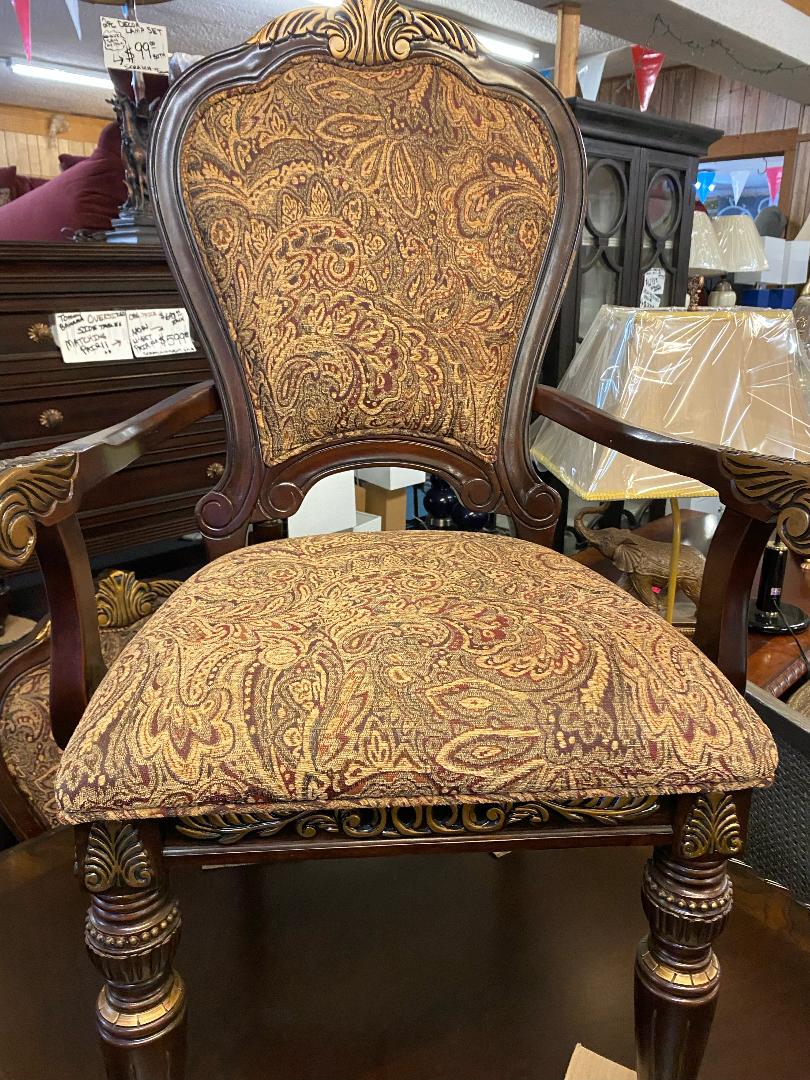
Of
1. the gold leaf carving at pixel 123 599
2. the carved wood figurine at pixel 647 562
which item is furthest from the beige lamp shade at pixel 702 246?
the gold leaf carving at pixel 123 599

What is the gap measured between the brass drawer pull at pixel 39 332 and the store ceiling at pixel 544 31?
1402 millimetres

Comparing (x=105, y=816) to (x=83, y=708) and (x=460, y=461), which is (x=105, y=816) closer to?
(x=83, y=708)

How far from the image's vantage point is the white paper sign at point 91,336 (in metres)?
1.41

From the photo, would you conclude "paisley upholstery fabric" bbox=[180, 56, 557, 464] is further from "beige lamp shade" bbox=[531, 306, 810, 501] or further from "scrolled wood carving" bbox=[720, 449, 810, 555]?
"scrolled wood carving" bbox=[720, 449, 810, 555]

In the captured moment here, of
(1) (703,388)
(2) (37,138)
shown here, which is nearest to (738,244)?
(1) (703,388)

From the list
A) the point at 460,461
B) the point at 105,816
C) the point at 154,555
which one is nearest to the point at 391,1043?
the point at 105,816

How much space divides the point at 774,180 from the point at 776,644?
4.95m

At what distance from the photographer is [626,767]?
549 mm

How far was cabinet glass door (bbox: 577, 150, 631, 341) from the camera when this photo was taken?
1.71 metres

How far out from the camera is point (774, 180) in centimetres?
520

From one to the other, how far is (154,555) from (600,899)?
1369 millimetres

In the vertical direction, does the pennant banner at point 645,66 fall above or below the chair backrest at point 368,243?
above

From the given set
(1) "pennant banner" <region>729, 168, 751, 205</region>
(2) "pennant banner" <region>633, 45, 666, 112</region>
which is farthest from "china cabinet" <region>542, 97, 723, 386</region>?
(1) "pennant banner" <region>729, 168, 751, 205</region>

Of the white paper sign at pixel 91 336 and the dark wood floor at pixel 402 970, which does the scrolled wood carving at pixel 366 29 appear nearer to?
the white paper sign at pixel 91 336
